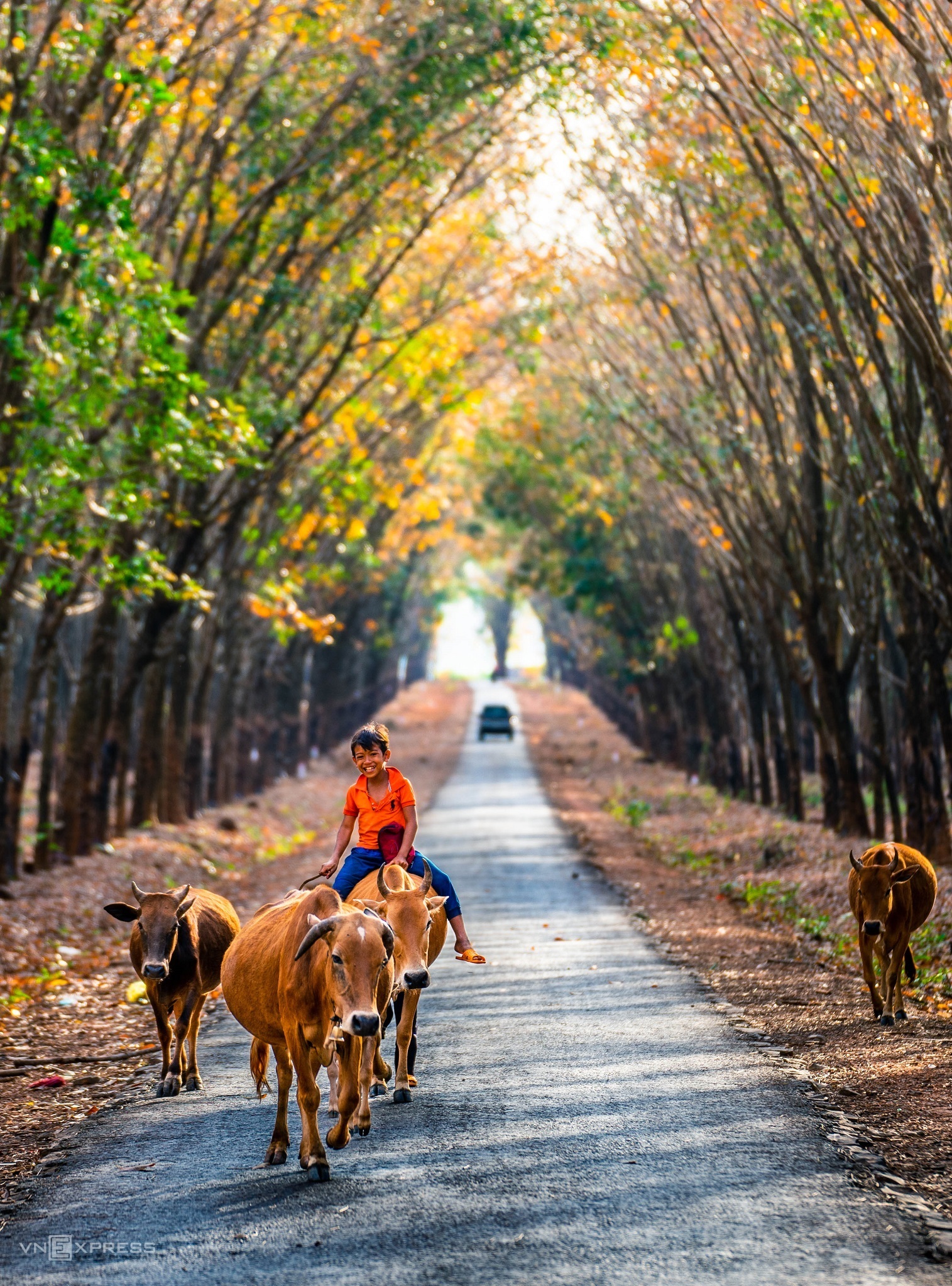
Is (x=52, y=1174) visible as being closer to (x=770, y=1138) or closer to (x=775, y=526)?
(x=770, y=1138)

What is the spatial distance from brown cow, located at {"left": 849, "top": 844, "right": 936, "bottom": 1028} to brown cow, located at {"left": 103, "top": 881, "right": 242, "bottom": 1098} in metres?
4.37


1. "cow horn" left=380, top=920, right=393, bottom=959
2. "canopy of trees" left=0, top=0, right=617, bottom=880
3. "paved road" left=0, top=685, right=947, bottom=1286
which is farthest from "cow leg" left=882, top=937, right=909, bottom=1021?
"canopy of trees" left=0, top=0, right=617, bottom=880

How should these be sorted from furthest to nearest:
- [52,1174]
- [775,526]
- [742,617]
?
[742,617]
[775,526]
[52,1174]

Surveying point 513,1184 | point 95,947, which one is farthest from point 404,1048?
point 95,947

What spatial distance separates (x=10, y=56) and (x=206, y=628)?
14.6m

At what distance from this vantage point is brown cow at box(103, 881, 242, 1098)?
25.6ft

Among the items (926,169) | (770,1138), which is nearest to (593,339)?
(926,169)

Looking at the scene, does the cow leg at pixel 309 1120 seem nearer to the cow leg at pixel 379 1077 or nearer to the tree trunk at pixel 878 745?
the cow leg at pixel 379 1077

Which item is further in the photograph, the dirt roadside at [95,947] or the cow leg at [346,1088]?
the dirt roadside at [95,947]

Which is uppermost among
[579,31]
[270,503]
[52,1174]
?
[579,31]

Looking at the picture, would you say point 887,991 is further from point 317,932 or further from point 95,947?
point 95,947

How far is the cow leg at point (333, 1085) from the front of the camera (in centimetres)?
659

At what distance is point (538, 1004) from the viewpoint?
33.1 feet

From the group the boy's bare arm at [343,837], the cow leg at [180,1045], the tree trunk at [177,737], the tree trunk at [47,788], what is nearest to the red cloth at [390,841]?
the boy's bare arm at [343,837]
